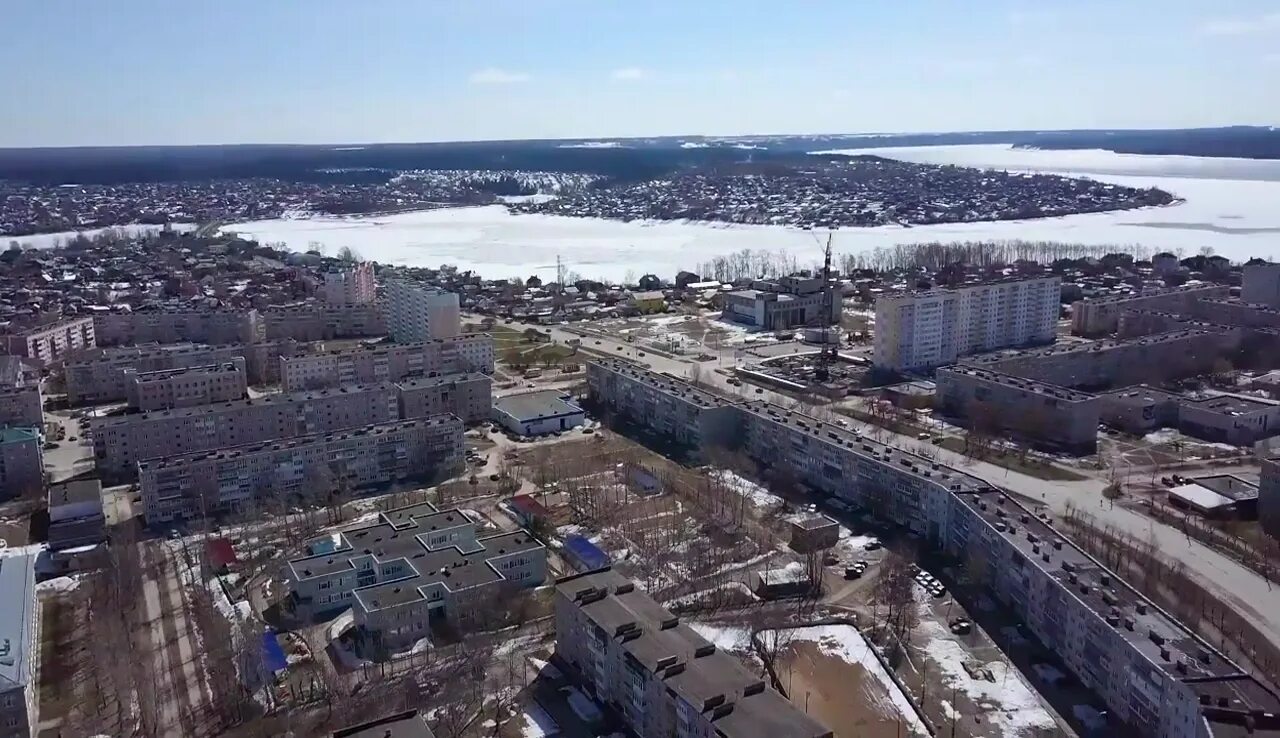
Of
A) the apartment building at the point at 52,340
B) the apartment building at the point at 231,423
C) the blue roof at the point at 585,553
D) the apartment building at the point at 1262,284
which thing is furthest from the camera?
the apartment building at the point at 1262,284

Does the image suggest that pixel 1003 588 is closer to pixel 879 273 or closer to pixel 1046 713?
pixel 1046 713

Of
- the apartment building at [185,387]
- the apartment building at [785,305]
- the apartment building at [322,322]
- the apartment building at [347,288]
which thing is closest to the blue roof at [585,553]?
the apartment building at [185,387]

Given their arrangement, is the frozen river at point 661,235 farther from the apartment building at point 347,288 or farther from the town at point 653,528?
the town at point 653,528

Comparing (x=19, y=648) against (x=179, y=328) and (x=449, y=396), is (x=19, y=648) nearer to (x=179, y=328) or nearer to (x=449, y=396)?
(x=449, y=396)

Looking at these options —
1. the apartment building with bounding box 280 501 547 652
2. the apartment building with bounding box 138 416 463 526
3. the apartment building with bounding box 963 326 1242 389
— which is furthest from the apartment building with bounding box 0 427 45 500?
the apartment building with bounding box 963 326 1242 389

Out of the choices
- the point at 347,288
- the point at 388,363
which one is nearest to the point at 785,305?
the point at 388,363

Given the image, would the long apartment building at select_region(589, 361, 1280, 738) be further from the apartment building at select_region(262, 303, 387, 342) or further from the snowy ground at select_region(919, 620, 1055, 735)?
the apartment building at select_region(262, 303, 387, 342)
